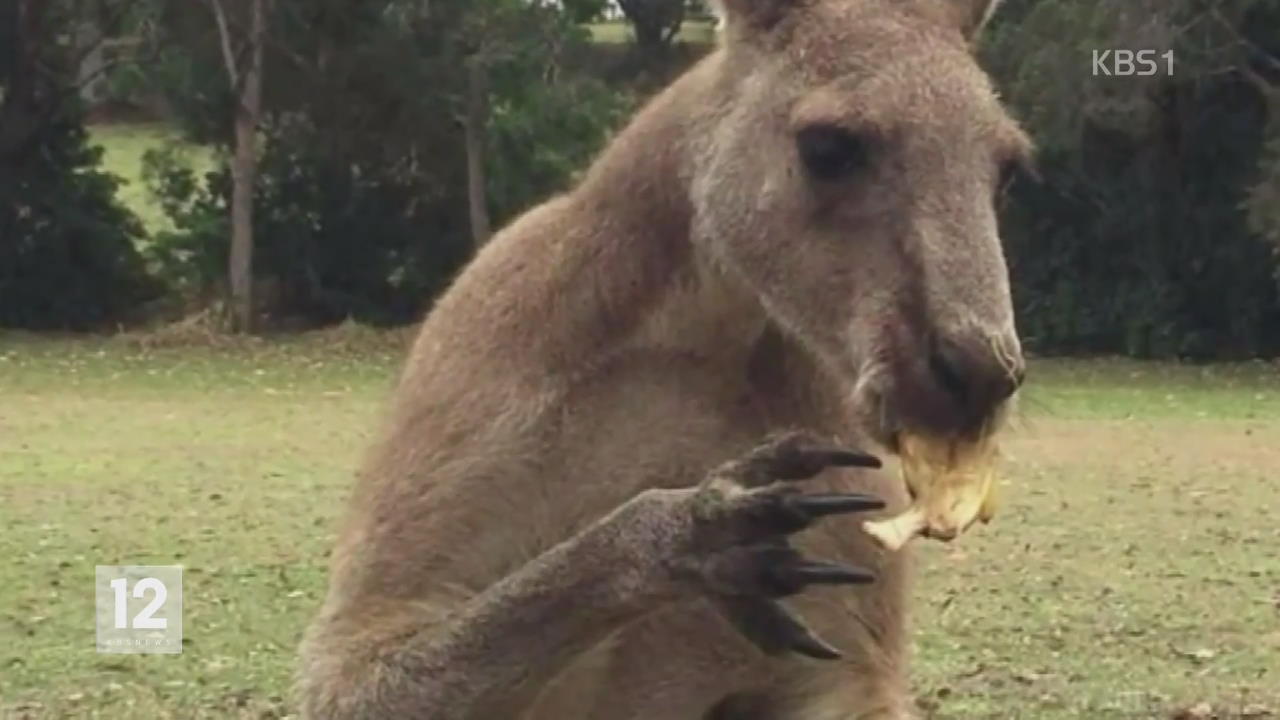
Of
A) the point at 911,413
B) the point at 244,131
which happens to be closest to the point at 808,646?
the point at 911,413

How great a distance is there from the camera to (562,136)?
27.3 meters

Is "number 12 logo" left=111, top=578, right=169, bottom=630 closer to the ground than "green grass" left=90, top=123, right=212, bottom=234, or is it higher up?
closer to the ground

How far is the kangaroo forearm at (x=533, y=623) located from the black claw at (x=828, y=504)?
0.62 feet

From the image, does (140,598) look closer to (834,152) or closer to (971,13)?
(971,13)

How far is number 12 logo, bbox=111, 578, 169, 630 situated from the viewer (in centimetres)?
993

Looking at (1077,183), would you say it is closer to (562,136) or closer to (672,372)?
(562,136)

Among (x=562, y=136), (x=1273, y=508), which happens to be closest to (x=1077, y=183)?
(x=562, y=136)

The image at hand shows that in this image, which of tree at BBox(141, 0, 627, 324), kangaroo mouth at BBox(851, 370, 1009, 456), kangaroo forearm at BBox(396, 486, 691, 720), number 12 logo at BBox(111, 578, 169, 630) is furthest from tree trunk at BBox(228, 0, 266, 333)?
kangaroo mouth at BBox(851, 370, 1009, 456)

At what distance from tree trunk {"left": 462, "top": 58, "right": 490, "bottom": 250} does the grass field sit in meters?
5.26

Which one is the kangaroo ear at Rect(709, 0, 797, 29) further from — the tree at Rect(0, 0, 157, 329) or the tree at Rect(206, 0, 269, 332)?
the tree at Rect(0, 0, 157, 329)

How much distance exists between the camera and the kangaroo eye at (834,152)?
9.65 feet

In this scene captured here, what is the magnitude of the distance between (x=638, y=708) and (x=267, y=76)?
2567cm

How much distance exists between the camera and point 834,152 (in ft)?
9.68

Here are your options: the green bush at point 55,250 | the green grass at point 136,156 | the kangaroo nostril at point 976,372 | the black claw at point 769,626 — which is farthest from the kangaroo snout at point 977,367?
the green grass at point 136,156
